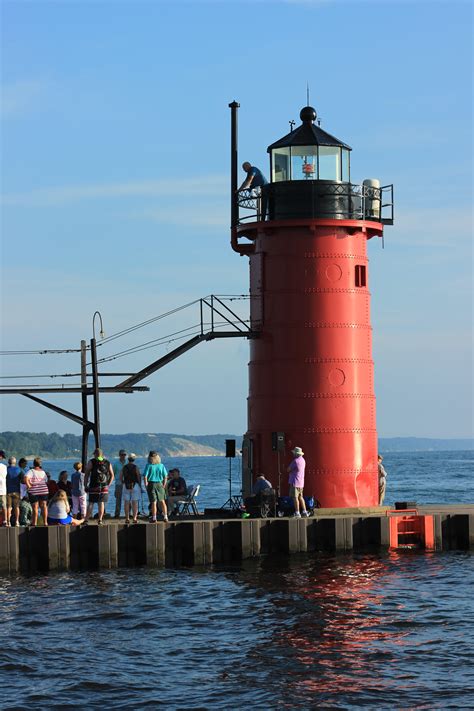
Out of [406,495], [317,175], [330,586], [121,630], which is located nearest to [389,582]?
[330,586]

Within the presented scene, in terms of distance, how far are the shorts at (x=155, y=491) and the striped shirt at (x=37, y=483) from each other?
2.39 meters

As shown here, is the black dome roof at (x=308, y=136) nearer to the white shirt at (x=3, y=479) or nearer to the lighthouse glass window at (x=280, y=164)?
the lighthouse glass window at (x=280, y=164)

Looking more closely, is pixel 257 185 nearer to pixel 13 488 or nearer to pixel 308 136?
pixel 308 136

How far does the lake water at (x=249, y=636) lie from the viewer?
59.0ft

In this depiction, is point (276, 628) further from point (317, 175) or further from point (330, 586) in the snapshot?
point (317, 175)

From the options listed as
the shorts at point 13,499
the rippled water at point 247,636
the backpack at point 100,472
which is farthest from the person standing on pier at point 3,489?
the rippled water at point 247,636

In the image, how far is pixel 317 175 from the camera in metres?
32.5

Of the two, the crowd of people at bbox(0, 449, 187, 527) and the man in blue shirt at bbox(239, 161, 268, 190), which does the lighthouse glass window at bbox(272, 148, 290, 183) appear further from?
the crowd of people at bbox(0, 449, 187, 527)

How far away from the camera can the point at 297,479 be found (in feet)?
99.2

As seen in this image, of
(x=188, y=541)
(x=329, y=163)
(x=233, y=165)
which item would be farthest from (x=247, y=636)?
(x=233, y=165)

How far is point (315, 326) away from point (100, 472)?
7153 mm

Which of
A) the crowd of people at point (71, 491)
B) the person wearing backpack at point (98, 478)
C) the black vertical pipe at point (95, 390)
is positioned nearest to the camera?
the crowd of people at point (71, 491)

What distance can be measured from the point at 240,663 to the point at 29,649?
11.9 feet

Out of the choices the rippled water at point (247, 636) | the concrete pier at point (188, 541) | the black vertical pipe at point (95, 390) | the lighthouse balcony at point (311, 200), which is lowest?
the rippled water at point (247, 636)
